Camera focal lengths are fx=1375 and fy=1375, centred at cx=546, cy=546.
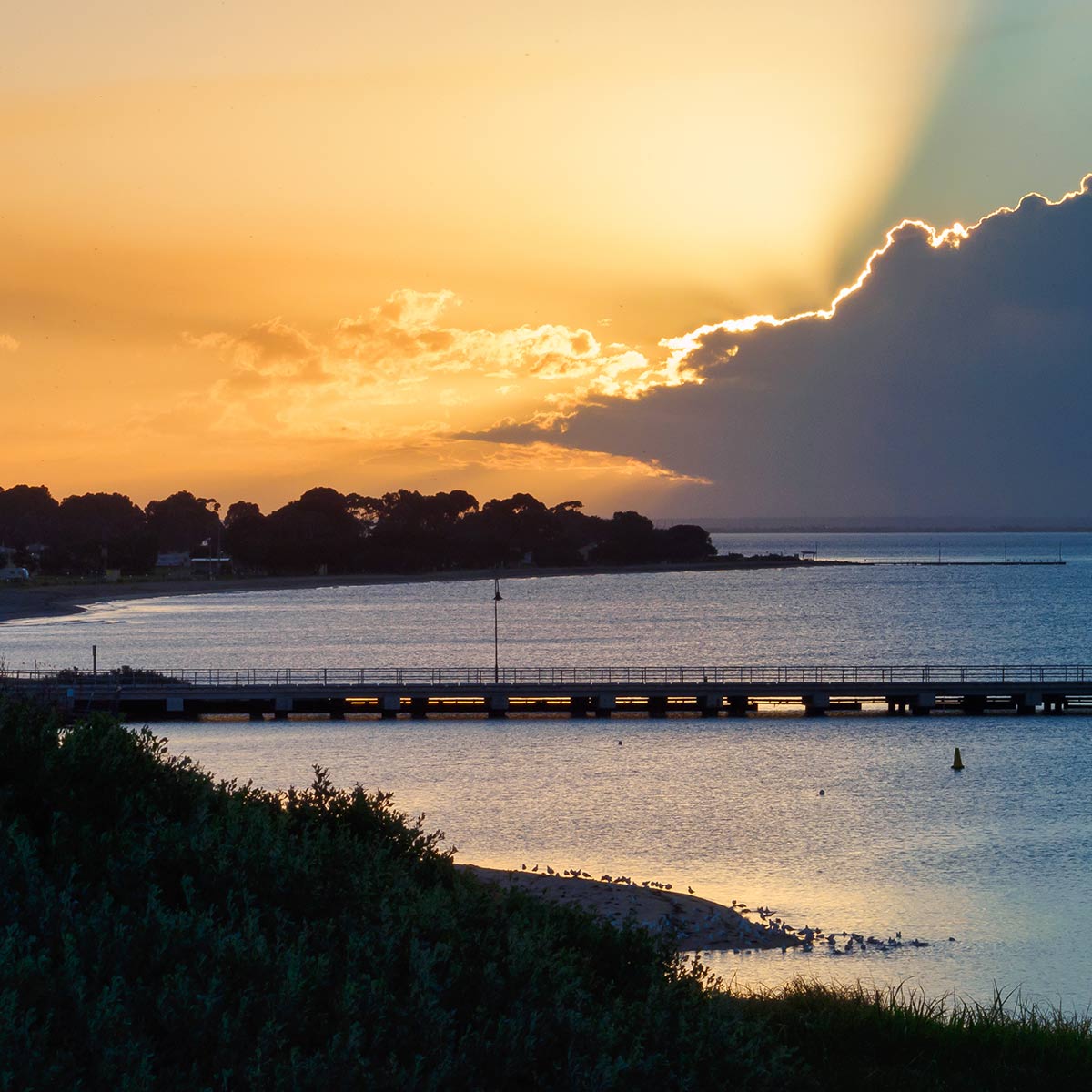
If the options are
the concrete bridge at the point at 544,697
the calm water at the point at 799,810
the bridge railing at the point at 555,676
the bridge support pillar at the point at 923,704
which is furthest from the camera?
the bridge railing at the point at 555,676

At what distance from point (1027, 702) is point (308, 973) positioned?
66297 mm

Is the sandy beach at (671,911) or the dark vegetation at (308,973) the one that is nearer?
the dark vegetation at (308,973)

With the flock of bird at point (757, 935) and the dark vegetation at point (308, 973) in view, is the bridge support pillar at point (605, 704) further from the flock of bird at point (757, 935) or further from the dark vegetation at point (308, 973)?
the dark vegetation at point (308, 973)

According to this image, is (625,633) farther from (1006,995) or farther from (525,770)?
(1006,995)

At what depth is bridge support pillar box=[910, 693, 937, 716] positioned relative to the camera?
71.9 m

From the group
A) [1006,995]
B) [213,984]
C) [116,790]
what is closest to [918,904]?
[1006,995]

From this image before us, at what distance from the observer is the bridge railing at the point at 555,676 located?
72.5 m

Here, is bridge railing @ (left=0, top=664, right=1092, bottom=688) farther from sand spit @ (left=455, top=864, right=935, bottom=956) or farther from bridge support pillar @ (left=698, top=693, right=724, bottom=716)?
sand spit @ (left=455, top=864, right=935, bottom=956)

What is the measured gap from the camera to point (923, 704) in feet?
237

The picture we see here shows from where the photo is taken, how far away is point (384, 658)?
358 ft

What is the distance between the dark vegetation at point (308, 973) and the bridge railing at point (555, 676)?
53982 mm

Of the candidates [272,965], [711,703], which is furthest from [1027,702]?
[272,965]

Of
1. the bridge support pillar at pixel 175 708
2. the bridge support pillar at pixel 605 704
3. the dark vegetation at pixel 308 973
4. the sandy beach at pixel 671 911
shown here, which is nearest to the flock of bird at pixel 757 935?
the sandy beach at pixel 671 911

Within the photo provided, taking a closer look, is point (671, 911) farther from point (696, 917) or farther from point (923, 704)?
point (923, 704)
